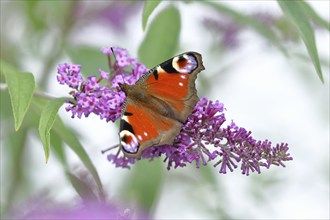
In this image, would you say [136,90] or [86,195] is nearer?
[86,195]

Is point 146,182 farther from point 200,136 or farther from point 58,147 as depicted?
point 200,136

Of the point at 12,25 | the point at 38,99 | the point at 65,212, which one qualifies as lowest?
the point at 12,25

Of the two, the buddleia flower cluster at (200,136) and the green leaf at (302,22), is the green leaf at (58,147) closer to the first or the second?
the buddleia flower cluster at (200,136)

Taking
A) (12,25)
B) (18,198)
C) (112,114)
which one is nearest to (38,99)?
(112,114)

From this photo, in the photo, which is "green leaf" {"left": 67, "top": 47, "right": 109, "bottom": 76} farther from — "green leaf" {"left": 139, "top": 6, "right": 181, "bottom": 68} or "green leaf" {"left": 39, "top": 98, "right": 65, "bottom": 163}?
"green leaf" {"left": 39, "top": 98, "right": 65, "bottom": 163}

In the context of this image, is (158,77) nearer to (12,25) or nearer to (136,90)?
(136,90)

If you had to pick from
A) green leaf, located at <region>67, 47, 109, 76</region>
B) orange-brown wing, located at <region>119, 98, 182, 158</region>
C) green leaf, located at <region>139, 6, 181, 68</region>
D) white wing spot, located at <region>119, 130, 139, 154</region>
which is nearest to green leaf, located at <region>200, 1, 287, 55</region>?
green leaf, located at <region>139, 6, 181, 68</region>
